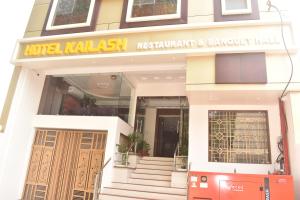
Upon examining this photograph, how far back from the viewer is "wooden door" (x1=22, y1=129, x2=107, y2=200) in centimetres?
807

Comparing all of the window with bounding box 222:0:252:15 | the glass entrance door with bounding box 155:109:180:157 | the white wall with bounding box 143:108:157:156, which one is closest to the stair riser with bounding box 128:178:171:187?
the white wall with bounding box 143:108:157:156

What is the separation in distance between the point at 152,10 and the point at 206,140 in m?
4.06

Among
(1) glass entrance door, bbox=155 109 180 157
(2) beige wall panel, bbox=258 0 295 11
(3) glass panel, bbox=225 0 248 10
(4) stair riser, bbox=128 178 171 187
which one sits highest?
(3) glass panel, bbox=225 0 248 10

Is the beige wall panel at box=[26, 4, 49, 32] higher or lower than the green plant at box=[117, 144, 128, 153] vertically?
higher

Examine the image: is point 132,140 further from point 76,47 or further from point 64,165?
point 76,47

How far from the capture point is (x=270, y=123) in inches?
281

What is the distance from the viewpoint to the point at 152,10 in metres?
7.68

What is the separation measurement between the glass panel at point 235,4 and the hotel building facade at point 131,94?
4 cm

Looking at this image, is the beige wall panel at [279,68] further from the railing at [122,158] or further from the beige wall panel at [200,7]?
the railing at [122,158]

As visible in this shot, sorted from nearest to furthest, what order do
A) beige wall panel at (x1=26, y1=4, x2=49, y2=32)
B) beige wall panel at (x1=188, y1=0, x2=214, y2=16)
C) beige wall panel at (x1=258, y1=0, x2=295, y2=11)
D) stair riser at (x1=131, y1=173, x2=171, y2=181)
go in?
beige wall panel at (x1=258, y1=0, x2=295, y2=11), beige wall panel at (x1=188, y1=0, x2=214, y2=16), stair riser at (x1=131, y1=173, x2=171, y2=181), beige wall panel at (x1=26, y1=4, x2=49, y2=32)

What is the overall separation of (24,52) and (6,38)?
632mm

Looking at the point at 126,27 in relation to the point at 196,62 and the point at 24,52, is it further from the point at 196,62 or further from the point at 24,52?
the point at 24,52

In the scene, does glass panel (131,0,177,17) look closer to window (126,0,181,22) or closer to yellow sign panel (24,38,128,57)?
window (126,0,181,22)

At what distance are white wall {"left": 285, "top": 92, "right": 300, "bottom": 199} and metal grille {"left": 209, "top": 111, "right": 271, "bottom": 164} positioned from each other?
87cm
